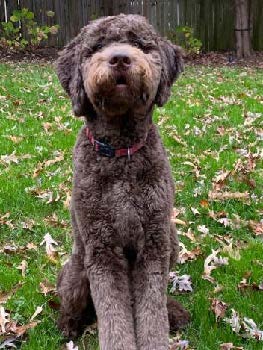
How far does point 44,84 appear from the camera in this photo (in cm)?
1113

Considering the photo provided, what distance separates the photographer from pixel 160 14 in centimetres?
1727

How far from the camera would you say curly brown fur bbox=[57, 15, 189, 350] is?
308cm

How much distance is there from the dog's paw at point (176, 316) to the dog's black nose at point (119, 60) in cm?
160

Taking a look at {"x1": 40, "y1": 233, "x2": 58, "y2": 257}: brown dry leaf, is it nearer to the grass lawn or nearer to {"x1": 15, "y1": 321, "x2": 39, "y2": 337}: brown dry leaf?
the grass lawn

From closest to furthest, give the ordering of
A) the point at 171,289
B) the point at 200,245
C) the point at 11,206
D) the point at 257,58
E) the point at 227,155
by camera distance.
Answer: the point at 171,289 → the point at 200,245 → the point at 11,206 → the point at 227,155 → the point at 257,58

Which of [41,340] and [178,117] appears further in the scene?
[178,117]

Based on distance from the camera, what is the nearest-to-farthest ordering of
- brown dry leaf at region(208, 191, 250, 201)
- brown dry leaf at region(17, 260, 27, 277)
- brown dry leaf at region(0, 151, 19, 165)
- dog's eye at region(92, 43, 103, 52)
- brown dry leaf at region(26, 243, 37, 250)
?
dog's eye at region(92, 43, 103, 52)
brown dry leaf at region(17, 260, 27, 277)
brown dry leaf at region(26, 243, 37, 250)
brown dry leaf at region(208, 191, 250, 201)
brown dry leaf at region(0, 151, 19, 165)

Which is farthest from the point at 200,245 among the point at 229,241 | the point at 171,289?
the point at 171,289

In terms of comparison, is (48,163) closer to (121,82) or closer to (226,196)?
(226,196)

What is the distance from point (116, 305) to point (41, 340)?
0.74m

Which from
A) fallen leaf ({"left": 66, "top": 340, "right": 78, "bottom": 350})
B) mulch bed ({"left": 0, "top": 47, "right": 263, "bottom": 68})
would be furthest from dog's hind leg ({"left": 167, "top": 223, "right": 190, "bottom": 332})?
mulch bed ({"left": 0, "top": 47, "right": 263, "bottom": 68})

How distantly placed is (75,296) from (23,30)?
1509cm

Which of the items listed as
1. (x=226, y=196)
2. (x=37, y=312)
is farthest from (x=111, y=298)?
(x=226, y=196)

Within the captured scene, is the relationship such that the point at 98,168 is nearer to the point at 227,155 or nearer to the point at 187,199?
the point at 187,199
